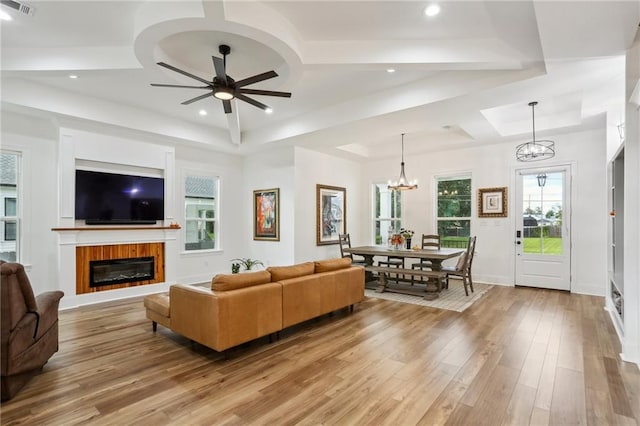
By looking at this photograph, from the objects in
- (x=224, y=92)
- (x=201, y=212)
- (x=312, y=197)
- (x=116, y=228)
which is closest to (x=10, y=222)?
(x=116, y=228)

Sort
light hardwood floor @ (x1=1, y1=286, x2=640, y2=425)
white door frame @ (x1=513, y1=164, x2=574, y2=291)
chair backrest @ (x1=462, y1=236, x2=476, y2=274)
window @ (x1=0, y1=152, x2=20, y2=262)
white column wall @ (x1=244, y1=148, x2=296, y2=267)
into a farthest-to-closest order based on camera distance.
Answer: white column wall @ (x1=244, y1=148, x2=296, y2=267) < white door frame @ (x1=513, y1=164, x2=574, y2=291) < chair backrest @ (x1=462, y1=236, x2=476, y2=274) < window @ (x1=0, y1=152, x2=20, y2=262) < light hardwood floor @ (x1=1, y1=286, x2=640, y2=425)

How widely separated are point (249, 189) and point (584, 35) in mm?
6364

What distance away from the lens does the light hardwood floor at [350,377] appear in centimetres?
225

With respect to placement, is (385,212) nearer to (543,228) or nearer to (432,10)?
(543,228)

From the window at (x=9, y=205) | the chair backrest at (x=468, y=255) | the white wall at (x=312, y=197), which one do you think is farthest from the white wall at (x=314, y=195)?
the window at (x=9, y=205)

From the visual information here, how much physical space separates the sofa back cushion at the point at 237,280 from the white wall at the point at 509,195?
5.20 m

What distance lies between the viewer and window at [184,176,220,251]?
6965mm

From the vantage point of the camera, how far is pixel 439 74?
425 cm

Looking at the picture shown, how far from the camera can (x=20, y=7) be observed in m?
2.89

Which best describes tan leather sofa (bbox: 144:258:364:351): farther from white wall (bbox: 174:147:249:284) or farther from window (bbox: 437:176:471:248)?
window (bbox: 437:176:471:248)

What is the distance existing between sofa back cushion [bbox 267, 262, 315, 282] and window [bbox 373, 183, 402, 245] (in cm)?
471

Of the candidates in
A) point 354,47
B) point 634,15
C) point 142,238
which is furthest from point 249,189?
point 634,15

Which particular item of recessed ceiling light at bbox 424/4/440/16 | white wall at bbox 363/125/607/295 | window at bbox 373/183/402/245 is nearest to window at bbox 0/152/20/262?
recessed ceiling light at bbox 424/4/440/16

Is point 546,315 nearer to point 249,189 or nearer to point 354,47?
point 354,47
